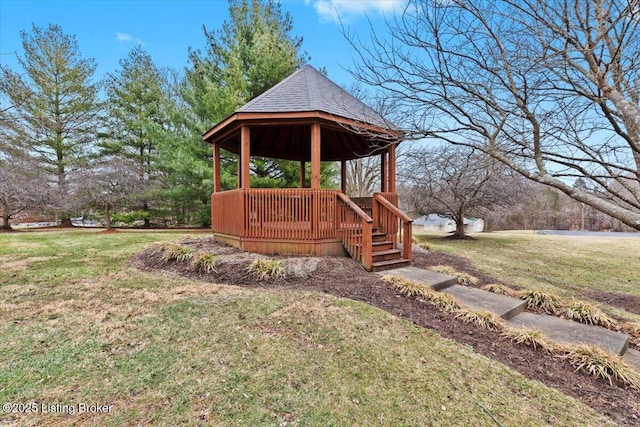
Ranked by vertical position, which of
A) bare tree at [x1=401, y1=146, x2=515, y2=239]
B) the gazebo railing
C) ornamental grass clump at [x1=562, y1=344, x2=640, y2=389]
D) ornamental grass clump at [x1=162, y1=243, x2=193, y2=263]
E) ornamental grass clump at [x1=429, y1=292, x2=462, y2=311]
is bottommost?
ornamental grass clump at [x1=562, y1=344, x2=640, y2=389]

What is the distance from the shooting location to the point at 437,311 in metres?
4.05

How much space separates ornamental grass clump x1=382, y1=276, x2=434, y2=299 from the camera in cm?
445

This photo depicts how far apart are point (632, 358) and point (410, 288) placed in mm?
2548

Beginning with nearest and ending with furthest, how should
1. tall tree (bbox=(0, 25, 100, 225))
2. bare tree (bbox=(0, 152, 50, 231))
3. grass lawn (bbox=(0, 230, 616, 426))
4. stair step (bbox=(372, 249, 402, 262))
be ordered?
grass lawn (bbox=(0, 230, 616, 426)) → stair step (bbox=(372, 249, 402, 262)) → bare tree (bbox=(0, 152, 50, 231)) → tall tree (bbox=(0, 25, 100, 225))

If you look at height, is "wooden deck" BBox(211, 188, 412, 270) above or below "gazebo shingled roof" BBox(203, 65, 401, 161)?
below

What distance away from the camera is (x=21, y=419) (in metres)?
1.95

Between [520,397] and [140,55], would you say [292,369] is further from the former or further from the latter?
[140,55]

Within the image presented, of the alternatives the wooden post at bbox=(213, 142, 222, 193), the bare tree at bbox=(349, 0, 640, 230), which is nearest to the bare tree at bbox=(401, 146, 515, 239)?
the bare tree at bbox=(349, 0, 640, 230)

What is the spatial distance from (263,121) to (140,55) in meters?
18.6

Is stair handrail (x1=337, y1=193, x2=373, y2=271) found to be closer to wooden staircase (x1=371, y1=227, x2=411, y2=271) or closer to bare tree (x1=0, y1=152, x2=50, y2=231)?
wooden staircase (x1=371, y1=227, x2=411, y2=271)

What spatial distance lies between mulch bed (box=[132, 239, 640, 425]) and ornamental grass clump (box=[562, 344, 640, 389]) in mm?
→ 76

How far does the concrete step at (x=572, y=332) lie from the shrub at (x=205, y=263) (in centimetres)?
509

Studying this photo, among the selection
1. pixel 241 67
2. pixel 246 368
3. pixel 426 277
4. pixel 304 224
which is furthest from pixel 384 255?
pixel 241 67

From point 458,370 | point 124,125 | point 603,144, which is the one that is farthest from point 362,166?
point 458,370
